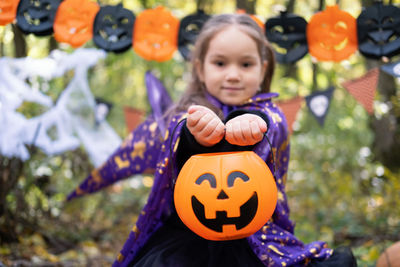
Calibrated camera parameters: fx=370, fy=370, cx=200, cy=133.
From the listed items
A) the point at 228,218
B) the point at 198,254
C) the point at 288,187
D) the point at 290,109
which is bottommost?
the point at 288,187

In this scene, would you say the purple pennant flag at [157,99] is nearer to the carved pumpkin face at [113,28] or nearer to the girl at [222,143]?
the girl at [222,143]

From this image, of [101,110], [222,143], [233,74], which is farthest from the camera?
[101,110]

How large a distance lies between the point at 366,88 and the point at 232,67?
1.07 m

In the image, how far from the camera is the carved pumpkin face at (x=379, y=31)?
82.3 inches

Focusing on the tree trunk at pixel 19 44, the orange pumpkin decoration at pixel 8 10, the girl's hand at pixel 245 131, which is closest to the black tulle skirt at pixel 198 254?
the girl's hand at pixel 245 131

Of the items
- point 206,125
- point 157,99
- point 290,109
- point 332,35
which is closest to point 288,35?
point 332,35

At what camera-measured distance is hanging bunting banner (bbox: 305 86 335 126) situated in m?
2.42

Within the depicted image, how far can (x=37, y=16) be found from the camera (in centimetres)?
227

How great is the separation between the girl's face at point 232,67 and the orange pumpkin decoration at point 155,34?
0.71 m

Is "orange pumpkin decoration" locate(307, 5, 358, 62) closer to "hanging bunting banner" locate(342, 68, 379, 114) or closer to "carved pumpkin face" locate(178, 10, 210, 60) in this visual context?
"hanging bunting banner" locate(342, 68, 379, 114)

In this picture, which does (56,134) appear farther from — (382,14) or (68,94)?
(382,14)

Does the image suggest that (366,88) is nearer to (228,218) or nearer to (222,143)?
(222,143)

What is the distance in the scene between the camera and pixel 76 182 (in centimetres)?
320

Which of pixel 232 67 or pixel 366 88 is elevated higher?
pixel 232 67
